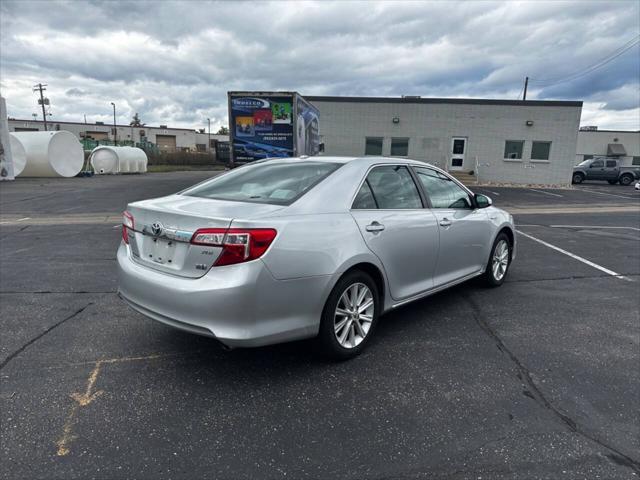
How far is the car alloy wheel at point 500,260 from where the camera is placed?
5217 mm

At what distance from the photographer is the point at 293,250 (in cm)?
278

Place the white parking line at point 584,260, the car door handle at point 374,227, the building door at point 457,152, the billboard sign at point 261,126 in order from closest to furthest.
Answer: the car door handle at point 374,227
the white parking line at point 584,260
the billboard sign at point 261,126
the building door at point 457,152

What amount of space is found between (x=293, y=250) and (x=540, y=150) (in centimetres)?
2651

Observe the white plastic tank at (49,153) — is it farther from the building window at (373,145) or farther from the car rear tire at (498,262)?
the car rear tire at (498,262)

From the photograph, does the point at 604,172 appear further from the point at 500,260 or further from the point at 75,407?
the point at 75,407

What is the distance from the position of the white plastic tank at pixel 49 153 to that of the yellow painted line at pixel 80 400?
25943mm

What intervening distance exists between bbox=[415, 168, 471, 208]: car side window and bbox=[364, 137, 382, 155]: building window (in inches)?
839

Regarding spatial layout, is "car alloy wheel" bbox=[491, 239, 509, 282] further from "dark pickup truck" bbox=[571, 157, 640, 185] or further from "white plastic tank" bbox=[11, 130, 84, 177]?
"dark pickup truck" bbox=[571, 157, 640, 185]

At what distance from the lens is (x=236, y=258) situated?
265 centimetres

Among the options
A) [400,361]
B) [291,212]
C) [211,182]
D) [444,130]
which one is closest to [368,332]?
[400,361]

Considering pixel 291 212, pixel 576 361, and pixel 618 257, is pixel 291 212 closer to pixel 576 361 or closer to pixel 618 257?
pixel 576 361

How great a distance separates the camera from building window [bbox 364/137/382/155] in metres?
25.5

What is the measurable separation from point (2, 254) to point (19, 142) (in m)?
21.0

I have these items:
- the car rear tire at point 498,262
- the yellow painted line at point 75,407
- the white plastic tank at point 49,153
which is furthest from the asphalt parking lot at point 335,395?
the white plastic tank at point 49,153
